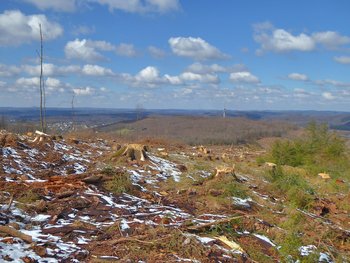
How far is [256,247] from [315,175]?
10969mm

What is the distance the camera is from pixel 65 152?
11016 mm

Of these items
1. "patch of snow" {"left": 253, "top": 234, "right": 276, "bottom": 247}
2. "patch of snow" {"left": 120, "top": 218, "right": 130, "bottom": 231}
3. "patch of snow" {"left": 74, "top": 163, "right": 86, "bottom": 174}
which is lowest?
"patch of snow" {"left": 253, "top": 234, "right": 276, "bottom": 247}

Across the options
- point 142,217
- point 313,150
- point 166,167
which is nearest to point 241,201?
point 142,217

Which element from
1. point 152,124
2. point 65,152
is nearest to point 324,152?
point 65,152

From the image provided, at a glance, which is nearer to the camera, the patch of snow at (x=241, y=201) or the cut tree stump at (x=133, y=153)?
the patch of snow at (x=241, y=201)

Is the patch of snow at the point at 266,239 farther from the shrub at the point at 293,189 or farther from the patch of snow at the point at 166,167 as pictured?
the patch of snow at the point at 166,167

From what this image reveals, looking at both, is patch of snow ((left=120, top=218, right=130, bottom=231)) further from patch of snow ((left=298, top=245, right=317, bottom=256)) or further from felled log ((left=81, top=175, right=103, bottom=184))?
patch of snow ((left=298, top=245, right=317, bottom=256))

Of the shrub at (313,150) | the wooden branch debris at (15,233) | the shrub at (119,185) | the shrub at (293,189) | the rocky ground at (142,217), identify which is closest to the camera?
the wooden branch debris at (15,233)

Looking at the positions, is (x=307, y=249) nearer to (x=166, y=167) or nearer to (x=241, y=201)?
(x=241, y=201)

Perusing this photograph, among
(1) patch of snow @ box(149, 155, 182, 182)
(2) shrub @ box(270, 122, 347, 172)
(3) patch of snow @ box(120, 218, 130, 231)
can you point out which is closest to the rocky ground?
(3) patch of snow @ box(120, 218, 130, 231)

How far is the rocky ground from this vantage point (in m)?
5.02

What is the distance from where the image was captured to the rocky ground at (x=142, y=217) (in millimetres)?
5023

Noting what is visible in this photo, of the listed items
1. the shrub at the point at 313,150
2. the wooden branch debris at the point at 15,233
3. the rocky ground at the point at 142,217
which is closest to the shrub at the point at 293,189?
the rocky ground at the point at 142,217

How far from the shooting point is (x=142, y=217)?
6.43 meters
